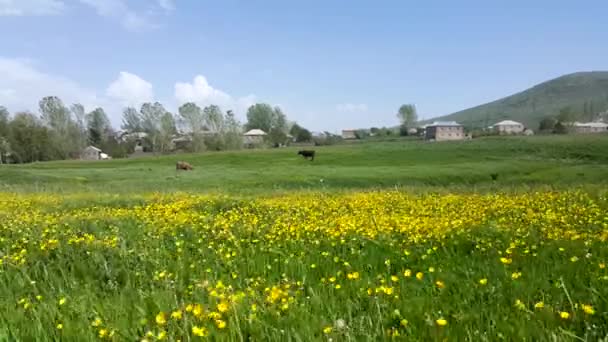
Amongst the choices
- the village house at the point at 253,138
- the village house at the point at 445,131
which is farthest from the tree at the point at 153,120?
the village house at the point at 445,131

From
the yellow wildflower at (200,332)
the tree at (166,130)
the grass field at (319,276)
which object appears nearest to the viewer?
the yellow wildflower at (200,332)

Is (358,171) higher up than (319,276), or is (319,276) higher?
(319,276)

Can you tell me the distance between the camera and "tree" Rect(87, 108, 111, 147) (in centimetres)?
14850

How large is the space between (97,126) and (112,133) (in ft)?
18.3

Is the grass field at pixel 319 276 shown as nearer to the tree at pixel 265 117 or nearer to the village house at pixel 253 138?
the village house at pixel 253 138

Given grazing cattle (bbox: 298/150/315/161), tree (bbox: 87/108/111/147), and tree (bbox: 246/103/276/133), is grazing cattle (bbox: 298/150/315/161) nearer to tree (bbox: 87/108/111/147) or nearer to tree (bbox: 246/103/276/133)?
tree (bbox: 87/108/111/147)

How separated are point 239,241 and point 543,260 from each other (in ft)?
15.3

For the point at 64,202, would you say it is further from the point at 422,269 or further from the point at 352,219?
the point at 422,269

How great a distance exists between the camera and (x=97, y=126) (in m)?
153

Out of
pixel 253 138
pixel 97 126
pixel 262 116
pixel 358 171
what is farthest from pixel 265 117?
pixel 358 171

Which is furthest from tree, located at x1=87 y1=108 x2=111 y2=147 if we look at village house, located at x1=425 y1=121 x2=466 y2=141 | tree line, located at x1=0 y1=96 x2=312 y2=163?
village house, located at x1=425 y1=121 x2=466 y2=141

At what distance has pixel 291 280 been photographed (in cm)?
528

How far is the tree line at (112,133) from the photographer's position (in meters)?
100

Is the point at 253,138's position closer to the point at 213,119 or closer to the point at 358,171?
the point at 213,119
